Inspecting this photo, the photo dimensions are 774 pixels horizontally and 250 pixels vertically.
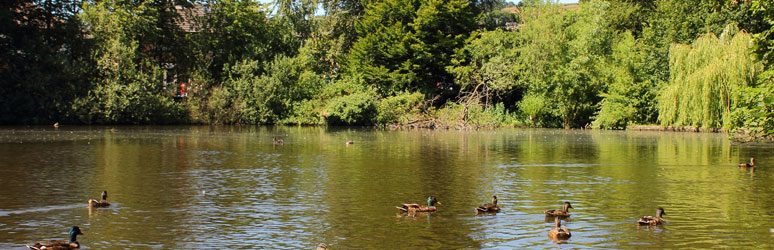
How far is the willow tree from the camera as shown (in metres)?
46.3

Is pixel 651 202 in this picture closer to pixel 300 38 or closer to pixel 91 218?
pixel 91 218

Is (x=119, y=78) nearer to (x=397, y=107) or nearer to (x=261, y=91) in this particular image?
(x=261, y=91)

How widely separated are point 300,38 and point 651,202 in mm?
67116

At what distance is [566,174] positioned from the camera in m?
27.2

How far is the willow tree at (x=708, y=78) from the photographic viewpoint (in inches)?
1825

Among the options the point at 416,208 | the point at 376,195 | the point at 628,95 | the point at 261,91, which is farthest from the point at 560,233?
the point at 261,91

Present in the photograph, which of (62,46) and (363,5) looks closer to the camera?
(62,46)

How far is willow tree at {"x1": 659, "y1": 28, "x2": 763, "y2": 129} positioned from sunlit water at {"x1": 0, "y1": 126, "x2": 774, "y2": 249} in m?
8.39

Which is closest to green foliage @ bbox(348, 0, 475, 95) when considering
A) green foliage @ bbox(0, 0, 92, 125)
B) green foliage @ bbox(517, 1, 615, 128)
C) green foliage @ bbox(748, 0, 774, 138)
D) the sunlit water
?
green foliage @ bbox(517, 1, 615, 128)

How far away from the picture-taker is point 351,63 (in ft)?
241

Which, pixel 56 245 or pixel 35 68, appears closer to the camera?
pixel 56 245

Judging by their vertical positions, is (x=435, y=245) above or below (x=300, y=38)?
below

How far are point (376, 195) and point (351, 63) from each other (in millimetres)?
52542

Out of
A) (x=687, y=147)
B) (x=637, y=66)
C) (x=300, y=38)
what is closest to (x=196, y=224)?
(x=687, y=147)
